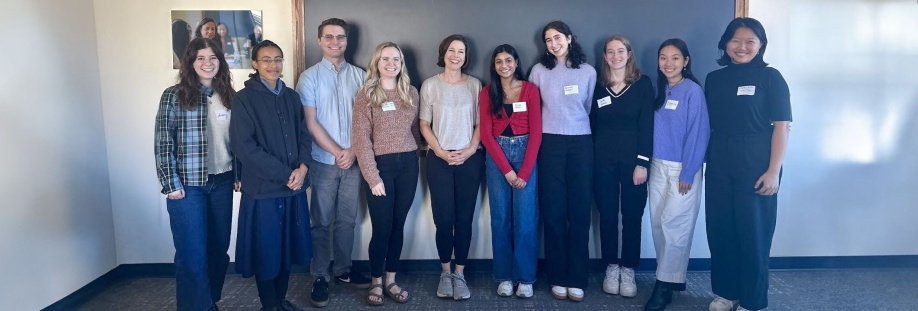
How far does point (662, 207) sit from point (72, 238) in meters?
3.62

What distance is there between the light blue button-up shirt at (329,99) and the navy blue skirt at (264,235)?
0.56 m

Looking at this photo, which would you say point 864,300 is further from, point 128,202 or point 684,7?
point 128,202

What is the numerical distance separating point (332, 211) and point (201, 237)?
87 cm

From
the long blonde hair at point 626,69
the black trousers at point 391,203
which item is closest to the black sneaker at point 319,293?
the black trousers at point 391,203

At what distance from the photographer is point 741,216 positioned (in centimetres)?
297

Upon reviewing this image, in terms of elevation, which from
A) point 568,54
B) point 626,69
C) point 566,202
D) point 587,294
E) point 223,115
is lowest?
point 587,294

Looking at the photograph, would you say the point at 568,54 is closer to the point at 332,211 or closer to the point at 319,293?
the point at 332,211

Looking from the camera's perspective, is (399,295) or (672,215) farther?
(399,295)

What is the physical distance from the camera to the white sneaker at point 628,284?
342 cm

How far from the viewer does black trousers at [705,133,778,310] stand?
292 centimetres

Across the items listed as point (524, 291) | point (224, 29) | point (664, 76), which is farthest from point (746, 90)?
point (224, 29)

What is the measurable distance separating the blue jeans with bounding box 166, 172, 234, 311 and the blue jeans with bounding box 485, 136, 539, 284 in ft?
5.08

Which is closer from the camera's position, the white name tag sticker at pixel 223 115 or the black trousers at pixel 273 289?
the white name tag sticker at pixel 223 115

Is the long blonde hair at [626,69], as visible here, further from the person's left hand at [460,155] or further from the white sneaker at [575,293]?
the white sneaker at [575,293]
